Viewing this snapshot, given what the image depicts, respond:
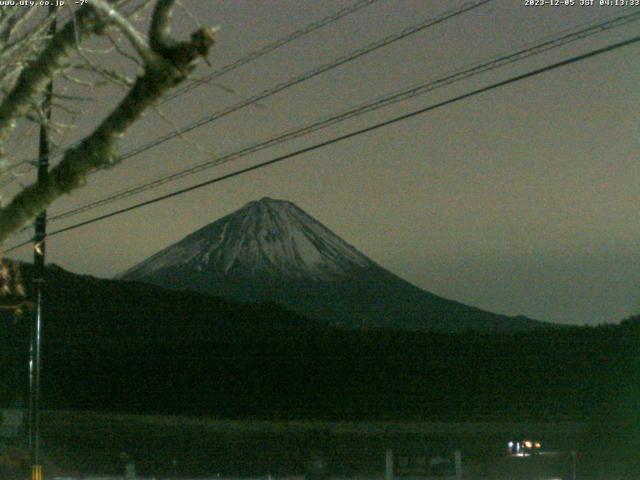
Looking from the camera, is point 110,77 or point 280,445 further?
point 280,445

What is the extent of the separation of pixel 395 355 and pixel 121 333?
59.5 ft

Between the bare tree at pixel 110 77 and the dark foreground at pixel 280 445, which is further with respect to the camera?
the dark foreground at pixel 280 445

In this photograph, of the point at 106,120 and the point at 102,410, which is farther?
the point at 102,410

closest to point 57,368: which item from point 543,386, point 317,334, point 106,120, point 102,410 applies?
point 102,410

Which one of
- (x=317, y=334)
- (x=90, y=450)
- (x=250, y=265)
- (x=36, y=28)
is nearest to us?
(x=36, y=28)

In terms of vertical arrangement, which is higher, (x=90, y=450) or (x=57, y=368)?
(x=57, y=368)

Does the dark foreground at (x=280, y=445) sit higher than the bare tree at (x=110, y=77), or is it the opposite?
the bare tree at (x=110, y=77)

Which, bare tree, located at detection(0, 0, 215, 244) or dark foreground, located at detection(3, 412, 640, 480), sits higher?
bare tree, located at detection(0, 0, 215, 244)

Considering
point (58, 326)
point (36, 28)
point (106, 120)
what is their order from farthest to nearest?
point (58, 326) < point (36, 28) < point (106, 120)

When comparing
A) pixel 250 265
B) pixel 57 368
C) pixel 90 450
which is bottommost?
pixel 90 450

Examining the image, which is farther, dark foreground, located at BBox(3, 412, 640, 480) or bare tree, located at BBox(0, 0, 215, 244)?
dark foreground, located at BBox(3, 412, 640, 480)

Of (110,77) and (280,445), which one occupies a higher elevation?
(110,77)

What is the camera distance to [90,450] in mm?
42594

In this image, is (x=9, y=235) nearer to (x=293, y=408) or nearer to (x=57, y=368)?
(x=293, y=408)
